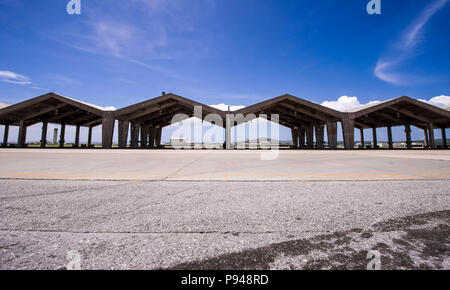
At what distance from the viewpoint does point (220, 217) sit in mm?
2666

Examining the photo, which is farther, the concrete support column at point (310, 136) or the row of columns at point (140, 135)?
the concrete support column at point (310, 136)

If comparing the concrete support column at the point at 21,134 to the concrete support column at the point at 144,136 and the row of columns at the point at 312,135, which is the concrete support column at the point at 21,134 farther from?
the row of columns at the point at 312,135

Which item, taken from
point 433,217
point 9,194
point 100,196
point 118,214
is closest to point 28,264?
point 118,214

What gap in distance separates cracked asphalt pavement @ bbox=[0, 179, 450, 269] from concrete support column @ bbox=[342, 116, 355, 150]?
1125 inches

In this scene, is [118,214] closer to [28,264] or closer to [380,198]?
[28,264]

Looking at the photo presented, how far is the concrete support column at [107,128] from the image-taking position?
2834 cm

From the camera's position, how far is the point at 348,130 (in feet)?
94.6

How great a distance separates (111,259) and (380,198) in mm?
4423

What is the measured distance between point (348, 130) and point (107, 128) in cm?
3801

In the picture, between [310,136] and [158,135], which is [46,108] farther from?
[310,136]

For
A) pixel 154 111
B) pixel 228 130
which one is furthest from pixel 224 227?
pixel 154 111

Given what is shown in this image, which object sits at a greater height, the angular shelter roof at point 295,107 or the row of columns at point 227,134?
the angular shelter roof at point 295,107

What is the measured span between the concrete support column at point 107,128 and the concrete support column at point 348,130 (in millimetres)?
36460

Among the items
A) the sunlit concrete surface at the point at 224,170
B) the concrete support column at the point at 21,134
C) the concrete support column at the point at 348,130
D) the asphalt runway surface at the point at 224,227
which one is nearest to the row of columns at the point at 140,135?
the concrete support column at the point at 21,134
